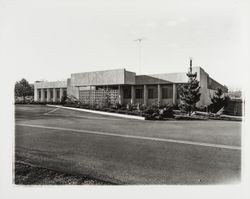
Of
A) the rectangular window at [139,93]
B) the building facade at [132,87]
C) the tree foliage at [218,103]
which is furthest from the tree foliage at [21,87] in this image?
the tree foliage at [218,103]

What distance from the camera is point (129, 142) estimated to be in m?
7.12

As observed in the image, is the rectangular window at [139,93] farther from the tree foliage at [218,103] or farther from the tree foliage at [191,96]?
the tree foliage at [218,103]

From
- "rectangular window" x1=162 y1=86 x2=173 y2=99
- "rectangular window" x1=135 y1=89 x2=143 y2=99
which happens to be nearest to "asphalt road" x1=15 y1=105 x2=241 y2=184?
"rectangular window" x1=162 y1=86 x2=173 y2=99

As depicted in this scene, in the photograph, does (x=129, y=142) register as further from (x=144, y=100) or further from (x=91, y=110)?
(x=144, y=100)

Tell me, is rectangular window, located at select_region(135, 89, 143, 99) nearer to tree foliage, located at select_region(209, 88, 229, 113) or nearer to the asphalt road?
tree foliage, located at select_region(209, 88, 229, 113)

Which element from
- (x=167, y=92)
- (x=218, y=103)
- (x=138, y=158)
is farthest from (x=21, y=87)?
Answer: (x=218, y=103)

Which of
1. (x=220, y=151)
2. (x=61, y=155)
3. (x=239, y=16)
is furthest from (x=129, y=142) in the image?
(x=239, y=16)

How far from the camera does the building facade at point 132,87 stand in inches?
894

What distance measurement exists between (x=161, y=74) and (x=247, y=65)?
18.9 m

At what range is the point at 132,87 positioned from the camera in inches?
992

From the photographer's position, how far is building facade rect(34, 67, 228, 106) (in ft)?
74.5

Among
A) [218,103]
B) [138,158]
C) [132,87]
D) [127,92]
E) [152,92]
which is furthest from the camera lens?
[127,92]

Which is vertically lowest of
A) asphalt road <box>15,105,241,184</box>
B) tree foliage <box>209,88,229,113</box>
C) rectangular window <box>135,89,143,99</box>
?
asphalt road <box>15,105,241,184</box>

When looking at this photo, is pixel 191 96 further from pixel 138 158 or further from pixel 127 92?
pixel 138 158
